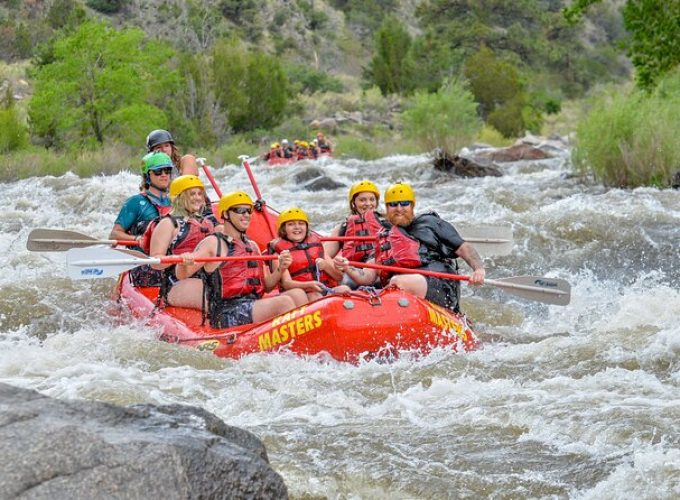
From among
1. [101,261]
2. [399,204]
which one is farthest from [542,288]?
[101,261]

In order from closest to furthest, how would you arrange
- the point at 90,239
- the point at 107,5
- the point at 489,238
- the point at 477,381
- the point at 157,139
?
the point at 477,381 → the point at 90,239 → the point at 489,238 → the point at 157,139 → the point at 107,5

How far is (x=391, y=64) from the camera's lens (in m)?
44.1

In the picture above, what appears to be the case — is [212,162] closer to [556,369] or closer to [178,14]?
[556,369]

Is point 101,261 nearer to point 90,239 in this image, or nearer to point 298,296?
point 298,296

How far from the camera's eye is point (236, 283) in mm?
6906

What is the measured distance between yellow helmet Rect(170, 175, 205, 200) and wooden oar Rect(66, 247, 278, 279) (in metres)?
0.54

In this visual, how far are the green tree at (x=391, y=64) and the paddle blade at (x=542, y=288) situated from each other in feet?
119

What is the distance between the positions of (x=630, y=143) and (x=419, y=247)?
6.92 m

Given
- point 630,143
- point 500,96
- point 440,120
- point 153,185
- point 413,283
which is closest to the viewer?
point 413,283

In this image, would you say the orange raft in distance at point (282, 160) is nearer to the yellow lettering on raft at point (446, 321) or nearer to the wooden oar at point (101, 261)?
the wooden oar at point (101, 261)

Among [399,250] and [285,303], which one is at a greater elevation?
[399,250]

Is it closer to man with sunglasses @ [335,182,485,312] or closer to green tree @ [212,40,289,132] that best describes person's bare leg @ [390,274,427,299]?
man with sunglasses @ [335,182,485,312]

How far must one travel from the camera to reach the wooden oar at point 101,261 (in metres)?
6.68

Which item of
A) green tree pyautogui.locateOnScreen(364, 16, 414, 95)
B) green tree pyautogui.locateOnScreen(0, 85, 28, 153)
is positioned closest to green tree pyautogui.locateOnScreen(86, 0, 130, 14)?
green tree pyautogui.locateOnScreen(364, 16, 414, 95)
